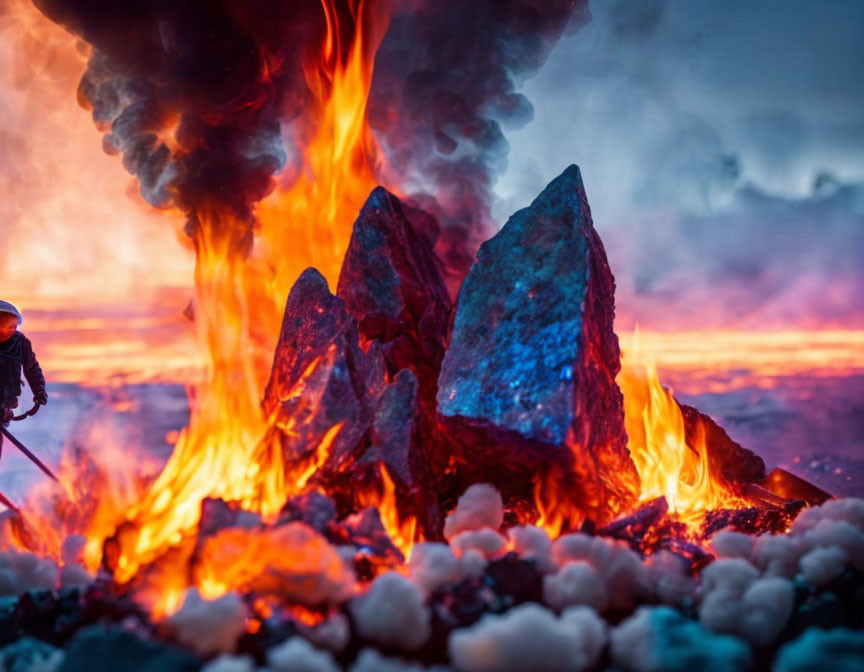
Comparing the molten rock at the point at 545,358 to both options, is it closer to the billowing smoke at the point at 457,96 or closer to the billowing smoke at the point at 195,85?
the billowing smoke at the point at 457,96

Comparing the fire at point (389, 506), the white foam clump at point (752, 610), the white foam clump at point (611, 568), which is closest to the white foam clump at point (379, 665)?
the white foam clump at point (611, 568)

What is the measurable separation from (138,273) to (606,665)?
32.3 feet

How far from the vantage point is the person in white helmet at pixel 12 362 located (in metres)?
6.24

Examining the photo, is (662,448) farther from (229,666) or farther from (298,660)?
(229,666)

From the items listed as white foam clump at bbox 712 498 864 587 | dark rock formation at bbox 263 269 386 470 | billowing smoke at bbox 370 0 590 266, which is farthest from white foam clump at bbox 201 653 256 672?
billowing smoke at bbox 370 0 590 266

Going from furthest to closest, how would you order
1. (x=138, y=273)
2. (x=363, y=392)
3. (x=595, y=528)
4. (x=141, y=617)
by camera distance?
(x=138, y=273) < (x=363, y=392) < (x=595, y=528) < (x=141, y=617)

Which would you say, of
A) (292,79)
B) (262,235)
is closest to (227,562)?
(262,235)

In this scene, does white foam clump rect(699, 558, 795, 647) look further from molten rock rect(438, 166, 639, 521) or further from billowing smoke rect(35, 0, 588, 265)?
billowing smoke rect(35, 0, 588, 265)

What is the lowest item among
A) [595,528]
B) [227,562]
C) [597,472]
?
[227,562]

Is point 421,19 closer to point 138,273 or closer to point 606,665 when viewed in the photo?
point 138,273

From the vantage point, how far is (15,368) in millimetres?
6379

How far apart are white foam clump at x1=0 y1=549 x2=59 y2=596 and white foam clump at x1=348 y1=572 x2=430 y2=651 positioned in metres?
2.37

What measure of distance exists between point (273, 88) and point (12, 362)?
425 centimetres

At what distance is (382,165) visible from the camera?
846 cm
